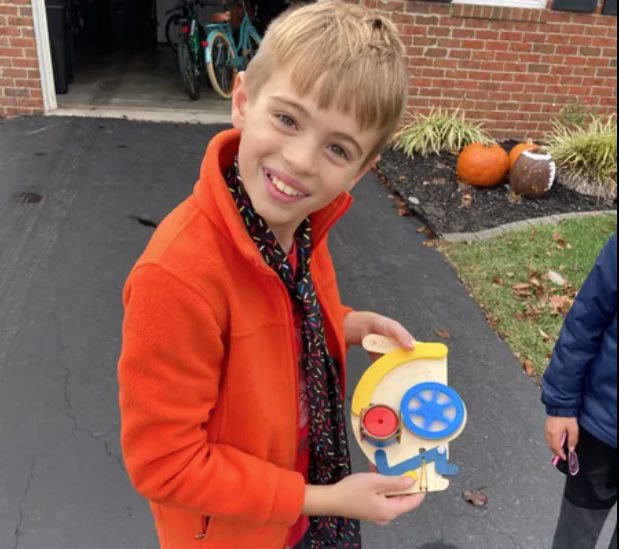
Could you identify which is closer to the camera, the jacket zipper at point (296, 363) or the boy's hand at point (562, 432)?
the jacket zipper at point (296, 363)

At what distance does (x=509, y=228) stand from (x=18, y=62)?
198 inches

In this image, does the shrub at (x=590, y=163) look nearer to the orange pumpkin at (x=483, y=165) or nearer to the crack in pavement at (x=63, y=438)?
the orange pumpkin at (x=483, y=165)

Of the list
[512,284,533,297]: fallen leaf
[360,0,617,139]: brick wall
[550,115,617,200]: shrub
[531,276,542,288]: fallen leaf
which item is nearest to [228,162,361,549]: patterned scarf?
[512,284,533,297]: fallen leaf

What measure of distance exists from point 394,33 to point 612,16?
21.1 ft

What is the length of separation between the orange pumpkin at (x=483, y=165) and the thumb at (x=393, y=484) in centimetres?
462

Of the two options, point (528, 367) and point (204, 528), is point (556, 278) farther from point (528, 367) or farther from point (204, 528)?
point (204, 528)

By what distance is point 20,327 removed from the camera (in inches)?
135

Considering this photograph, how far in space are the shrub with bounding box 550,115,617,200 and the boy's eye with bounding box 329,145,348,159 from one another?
16.7ft

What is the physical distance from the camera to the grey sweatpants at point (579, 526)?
1.99 metres

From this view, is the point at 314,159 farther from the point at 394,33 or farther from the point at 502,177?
the point at 502,177

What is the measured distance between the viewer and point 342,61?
1146 millimetres

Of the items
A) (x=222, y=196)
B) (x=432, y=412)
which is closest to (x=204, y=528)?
(x=432, y=412)

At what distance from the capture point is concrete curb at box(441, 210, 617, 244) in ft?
→ 15.9

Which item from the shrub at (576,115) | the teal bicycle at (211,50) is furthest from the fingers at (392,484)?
the teal bicycle at (211,50)
